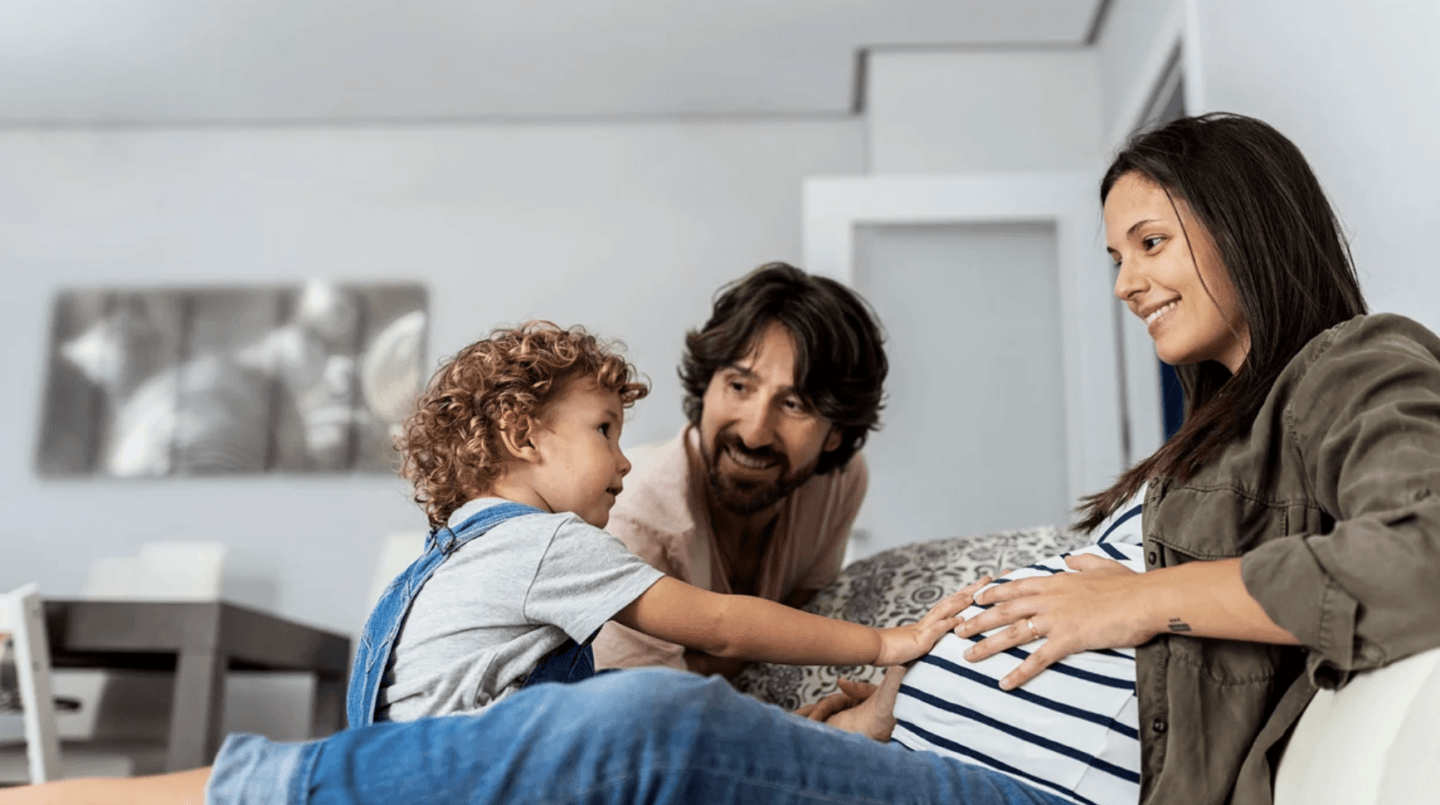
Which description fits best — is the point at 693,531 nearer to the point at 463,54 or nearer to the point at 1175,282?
the point at 1175,282

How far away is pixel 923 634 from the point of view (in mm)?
1138

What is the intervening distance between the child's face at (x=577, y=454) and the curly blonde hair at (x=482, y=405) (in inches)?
0.7

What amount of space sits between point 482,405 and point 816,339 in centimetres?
70

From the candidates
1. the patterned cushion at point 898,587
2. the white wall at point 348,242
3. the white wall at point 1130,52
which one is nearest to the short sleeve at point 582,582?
the patterned cushion at point 898,587

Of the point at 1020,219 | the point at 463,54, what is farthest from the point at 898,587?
the point at 463,54

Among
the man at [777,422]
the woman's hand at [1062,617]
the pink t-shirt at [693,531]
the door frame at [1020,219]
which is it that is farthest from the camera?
the door frame at [1020,219]

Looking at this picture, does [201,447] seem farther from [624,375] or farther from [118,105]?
[624,375]

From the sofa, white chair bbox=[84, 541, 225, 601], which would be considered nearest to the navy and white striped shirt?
the sofa

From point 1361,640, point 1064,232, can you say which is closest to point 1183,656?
point 1361,640

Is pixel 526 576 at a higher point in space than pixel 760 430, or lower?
lower

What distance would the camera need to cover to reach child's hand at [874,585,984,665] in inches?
44.4

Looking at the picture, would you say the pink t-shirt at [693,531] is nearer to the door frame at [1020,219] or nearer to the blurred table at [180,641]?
the blurred table at [180,641]

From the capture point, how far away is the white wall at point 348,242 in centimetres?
405

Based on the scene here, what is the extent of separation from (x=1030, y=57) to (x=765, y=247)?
1127 millimetres
